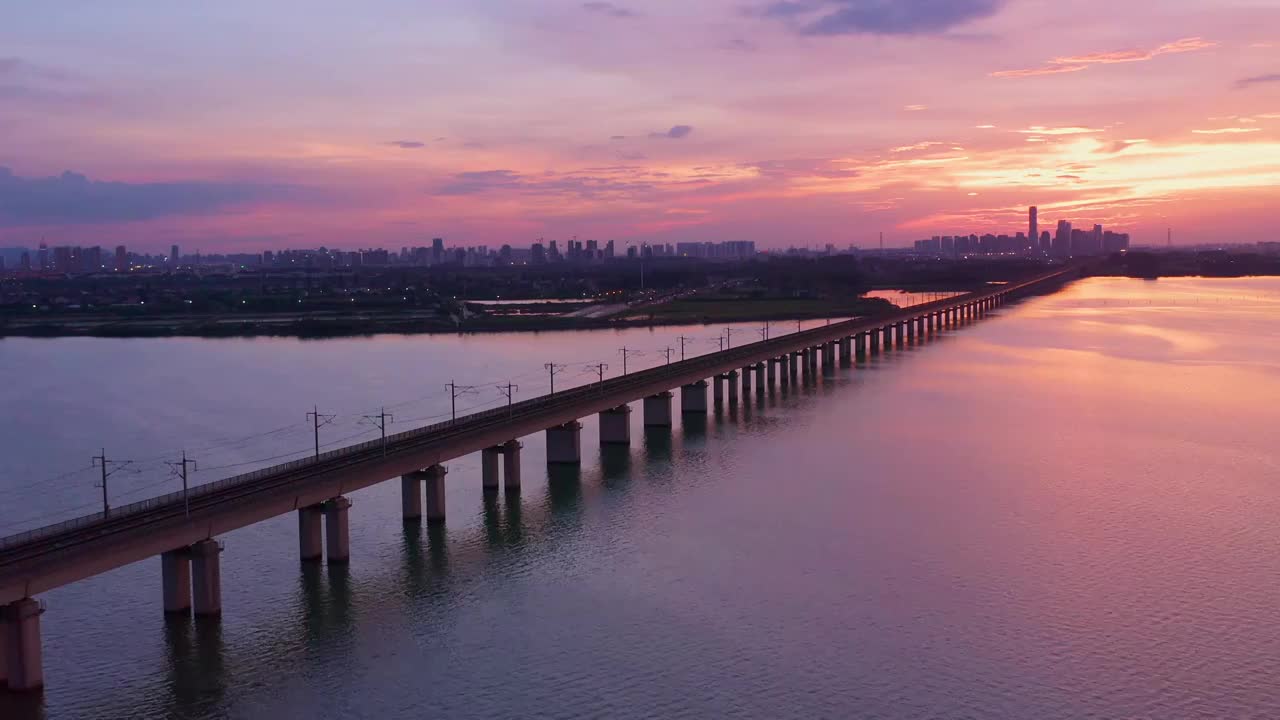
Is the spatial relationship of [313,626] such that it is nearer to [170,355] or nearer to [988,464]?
[988,464]

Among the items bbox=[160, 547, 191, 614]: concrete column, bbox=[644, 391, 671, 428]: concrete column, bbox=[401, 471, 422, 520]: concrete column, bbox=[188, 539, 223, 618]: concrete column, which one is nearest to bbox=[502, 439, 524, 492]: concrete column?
bbox=[401, 471, 422, 520]: concrete column

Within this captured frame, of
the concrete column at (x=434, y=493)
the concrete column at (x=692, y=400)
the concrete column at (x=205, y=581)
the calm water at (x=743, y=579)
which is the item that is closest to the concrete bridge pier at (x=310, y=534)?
the calm water at (x=743, y=579)

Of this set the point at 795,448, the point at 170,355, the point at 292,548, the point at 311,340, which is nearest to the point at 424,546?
the point at 292,548

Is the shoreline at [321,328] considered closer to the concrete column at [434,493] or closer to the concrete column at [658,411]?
the concrete column at [658,411]

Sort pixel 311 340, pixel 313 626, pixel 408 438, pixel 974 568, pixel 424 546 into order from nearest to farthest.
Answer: pixel 313 626
pixel 974 568
pixel 424 546
pixel 408 438
pixel 311 340

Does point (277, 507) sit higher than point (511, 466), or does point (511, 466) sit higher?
point (277, 507)

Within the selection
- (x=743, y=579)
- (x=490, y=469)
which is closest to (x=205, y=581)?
(x=743, y=579)

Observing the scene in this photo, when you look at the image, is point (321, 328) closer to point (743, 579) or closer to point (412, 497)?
point (412, 497)
